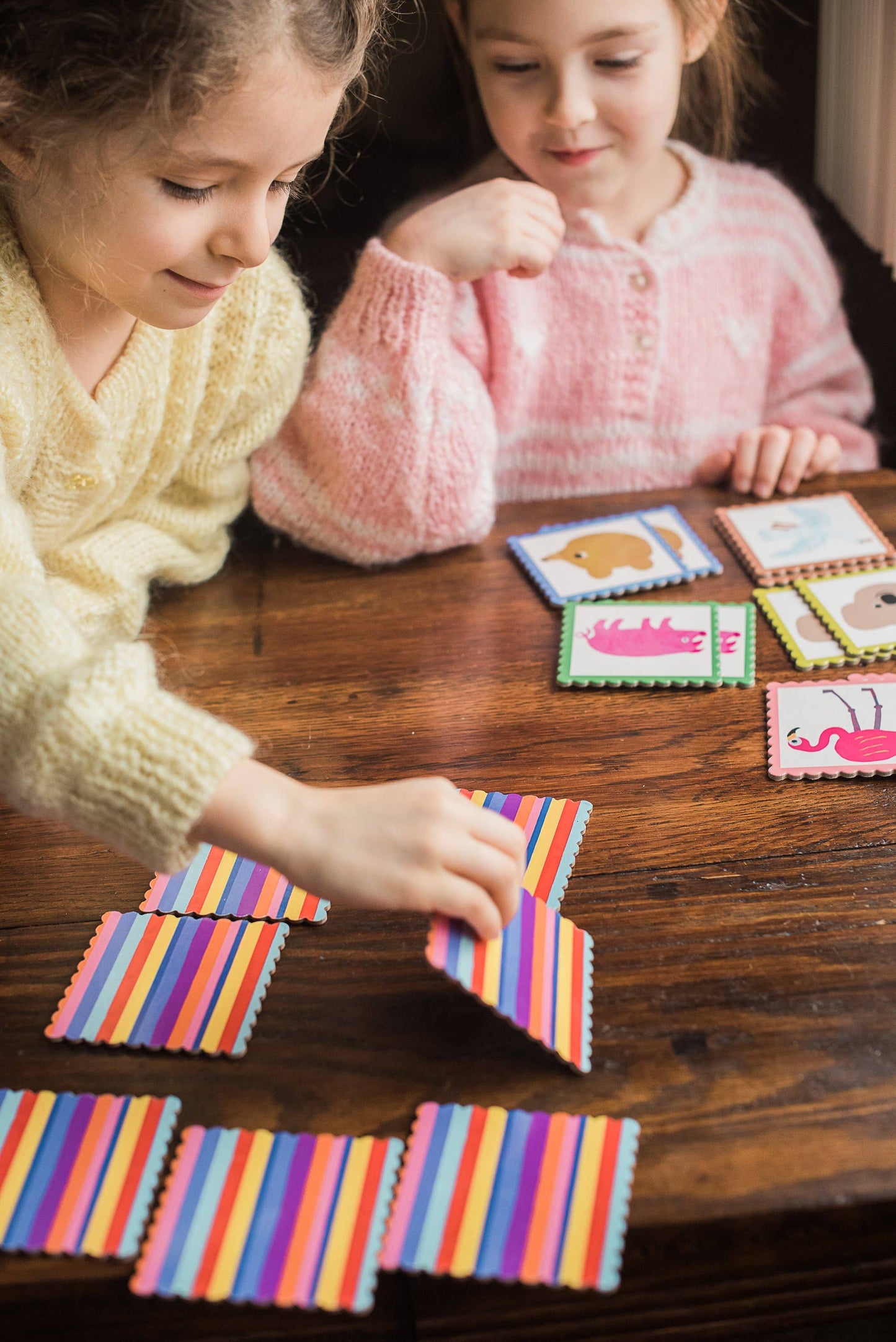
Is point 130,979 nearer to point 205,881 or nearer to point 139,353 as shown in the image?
point 205,881

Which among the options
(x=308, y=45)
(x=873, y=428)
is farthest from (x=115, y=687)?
(x=873, y=428)

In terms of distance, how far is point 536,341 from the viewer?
115cm

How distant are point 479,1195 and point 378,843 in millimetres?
164

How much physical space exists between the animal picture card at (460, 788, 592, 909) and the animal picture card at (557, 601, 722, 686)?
0.13 metres

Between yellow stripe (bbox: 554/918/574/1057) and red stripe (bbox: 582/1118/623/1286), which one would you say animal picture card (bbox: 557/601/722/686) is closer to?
yellow stripe (bbox: 554/918/574/1057)

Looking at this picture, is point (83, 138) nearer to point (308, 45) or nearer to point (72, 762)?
point (308, 45)

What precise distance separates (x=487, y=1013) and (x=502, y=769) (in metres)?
0.19

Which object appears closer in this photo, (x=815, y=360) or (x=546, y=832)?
(x=546, y=832)

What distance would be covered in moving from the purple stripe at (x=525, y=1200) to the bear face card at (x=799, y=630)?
406 mm

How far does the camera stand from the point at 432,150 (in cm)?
115

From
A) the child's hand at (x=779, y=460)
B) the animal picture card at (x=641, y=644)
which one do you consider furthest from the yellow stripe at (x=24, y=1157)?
the child's hand at (x=779, y=460)

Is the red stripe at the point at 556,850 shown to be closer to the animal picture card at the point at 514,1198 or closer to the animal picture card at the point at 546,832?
the animal picture card at the point at 546,832

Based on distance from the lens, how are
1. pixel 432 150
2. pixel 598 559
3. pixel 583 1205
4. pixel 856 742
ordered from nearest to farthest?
pixel 583 1205
pixel 856 742
pixel 598 559
pixel 432 150

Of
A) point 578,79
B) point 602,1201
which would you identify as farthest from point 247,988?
point 578,79
